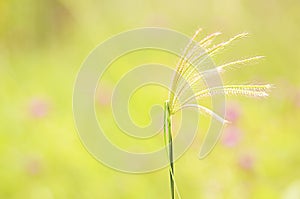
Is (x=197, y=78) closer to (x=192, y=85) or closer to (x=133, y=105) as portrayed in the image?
(x=192, y=85)

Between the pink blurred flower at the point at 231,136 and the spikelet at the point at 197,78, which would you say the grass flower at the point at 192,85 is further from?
the pink blurred flower at the point at 231,136

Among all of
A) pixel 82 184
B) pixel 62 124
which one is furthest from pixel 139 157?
pixel 62 124

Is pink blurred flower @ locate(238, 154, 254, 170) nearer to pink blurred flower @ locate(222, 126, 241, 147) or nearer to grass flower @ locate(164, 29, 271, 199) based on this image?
pink blurred flower @ locate(222, 126, 241, 147)

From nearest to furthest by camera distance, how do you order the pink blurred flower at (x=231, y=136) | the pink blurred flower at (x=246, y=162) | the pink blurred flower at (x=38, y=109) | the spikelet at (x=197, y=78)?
the spikelet at (x=197, y=78) < the pink blurred flower at (x=246, y=162) < the pink blurred flower at (x=231, y=136) < the pink blurred flower at (x=38, y=109)

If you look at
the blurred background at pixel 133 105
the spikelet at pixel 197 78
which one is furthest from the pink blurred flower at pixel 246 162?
the spikelet at pixel 197 78

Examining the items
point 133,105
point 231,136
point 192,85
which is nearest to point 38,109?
point 133,105

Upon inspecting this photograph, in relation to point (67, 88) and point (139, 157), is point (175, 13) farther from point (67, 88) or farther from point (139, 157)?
point (139, 157)
